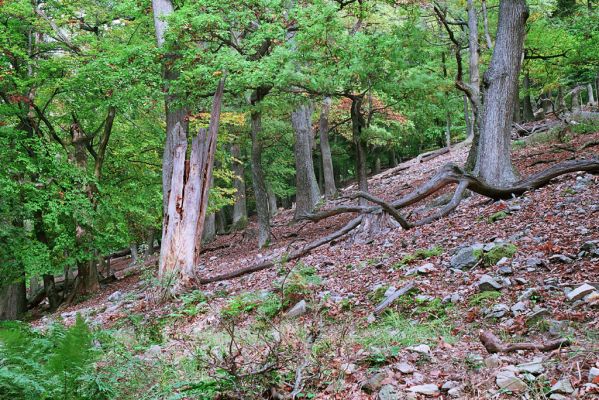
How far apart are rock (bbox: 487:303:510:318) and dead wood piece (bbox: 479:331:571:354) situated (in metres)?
0.67

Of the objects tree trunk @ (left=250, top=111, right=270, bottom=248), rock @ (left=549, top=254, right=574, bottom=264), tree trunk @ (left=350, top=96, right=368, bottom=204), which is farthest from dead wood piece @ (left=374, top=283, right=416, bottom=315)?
tree trunk @ (left=250, top=111, right=270, bottom=248)

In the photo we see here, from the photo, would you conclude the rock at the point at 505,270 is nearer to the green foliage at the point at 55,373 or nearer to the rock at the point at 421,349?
the rock at the point at 421,349

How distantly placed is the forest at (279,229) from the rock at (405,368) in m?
0.01

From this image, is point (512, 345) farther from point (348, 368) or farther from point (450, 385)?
point (348, 368)

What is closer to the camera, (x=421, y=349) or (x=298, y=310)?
(x=421, y=349)

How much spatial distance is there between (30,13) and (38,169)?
12.4ft

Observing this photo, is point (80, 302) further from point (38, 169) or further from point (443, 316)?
point (443, 316)

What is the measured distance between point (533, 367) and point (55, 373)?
3.11 metres

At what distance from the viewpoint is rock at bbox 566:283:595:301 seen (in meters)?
3.76

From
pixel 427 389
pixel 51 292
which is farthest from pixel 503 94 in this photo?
pixel 51 292

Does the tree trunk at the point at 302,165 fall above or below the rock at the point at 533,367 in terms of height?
above

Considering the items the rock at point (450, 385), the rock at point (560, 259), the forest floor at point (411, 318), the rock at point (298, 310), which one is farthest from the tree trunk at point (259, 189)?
the rock at point (450, 385)

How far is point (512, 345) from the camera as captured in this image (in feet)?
10.3

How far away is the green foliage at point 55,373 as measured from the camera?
9.58 feet
